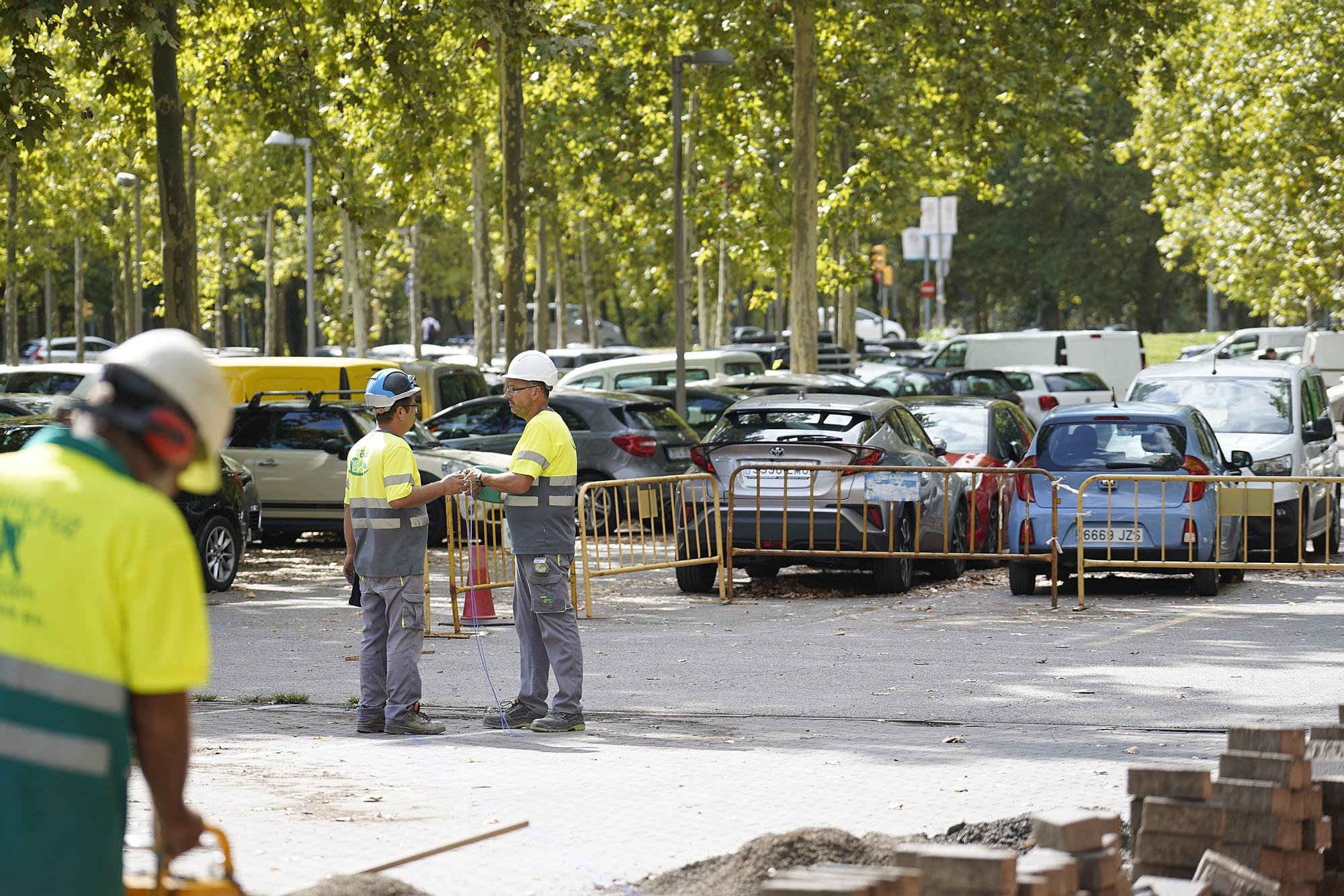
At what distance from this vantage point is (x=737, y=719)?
368 inches

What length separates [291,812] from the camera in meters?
6.77

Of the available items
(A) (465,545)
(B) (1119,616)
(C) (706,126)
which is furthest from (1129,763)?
(C) (706,126)

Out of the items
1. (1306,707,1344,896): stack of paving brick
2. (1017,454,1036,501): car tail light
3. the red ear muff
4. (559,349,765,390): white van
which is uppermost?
the red ear muff

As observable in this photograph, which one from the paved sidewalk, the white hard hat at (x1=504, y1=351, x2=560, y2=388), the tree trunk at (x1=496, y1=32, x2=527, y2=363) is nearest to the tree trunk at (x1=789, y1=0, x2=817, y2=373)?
the tree trunk at (x1=496, y1=32, x2=527, y2=363)

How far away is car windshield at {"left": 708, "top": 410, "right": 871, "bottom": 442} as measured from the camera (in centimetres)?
1485

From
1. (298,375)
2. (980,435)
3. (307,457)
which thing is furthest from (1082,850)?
(298,375)

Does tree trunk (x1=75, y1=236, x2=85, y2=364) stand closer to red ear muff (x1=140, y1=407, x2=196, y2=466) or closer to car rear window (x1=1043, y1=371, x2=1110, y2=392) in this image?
car rear window (x1=1043, y1=371, x2=1110, y2=392)

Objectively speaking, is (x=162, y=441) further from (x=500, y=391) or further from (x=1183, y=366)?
(x=500, y=391)

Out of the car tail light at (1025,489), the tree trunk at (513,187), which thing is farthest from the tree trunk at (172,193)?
the car tail light at (1025,489)

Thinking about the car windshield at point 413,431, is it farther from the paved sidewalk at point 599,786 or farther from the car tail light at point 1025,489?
the paved sidewalk at point 599,786

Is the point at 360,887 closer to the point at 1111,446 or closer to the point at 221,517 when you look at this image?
the point at 1111,446

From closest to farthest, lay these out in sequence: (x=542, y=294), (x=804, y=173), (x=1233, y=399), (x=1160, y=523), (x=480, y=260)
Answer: (x=1160, y=523), (x=1233, y=399), (x=804, y=173), (x=480, y=260), (x=542, y=294)

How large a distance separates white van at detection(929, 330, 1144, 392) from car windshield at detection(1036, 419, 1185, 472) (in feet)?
62.5

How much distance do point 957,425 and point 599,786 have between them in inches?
436
